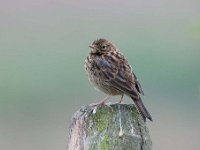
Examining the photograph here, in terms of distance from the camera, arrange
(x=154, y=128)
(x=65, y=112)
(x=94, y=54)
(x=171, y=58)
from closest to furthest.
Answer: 1. (x=94, y=54)
2. (x=154, y=128)
3. (x=65, y=112)
4. (x=171, y=58)

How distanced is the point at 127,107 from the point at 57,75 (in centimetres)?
1141

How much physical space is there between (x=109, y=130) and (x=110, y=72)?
2.76 m

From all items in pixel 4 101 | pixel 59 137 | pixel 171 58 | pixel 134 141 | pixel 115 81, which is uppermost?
pixel 171 58

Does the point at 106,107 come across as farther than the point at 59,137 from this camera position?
No

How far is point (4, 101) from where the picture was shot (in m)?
16.0

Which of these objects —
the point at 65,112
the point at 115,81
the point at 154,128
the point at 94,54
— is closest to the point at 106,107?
the point at 115,81

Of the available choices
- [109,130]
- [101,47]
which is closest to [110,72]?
[101,47]

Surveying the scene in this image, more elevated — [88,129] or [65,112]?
[65,112]

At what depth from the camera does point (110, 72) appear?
806 centimetres

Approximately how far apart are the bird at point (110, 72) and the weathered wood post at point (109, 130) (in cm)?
200

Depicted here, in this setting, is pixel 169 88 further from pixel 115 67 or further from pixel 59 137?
pixel 115 67

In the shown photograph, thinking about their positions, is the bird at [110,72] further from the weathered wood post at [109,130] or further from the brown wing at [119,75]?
the weathered wood post at [109,130]

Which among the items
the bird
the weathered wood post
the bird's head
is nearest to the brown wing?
the bird

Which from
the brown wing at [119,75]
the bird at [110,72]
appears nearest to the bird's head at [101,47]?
the bird at [110,72]
